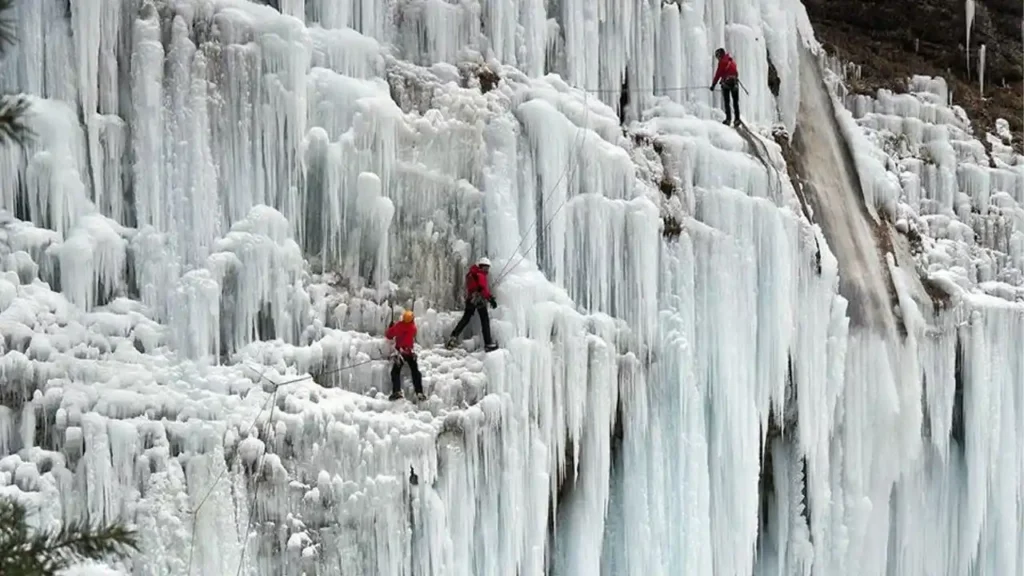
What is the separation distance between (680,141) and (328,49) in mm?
3724

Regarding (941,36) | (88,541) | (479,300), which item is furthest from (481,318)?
(941,36)

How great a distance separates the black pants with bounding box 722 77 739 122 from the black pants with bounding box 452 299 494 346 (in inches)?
148

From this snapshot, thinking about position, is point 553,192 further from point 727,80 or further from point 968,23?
point 968,23

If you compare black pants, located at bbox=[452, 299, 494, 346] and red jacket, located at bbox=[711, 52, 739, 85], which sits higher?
red jacket, located at bbox=[711, 52, 739, 85]

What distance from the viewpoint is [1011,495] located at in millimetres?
12453

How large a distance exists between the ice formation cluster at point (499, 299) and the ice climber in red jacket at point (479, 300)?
0.17m

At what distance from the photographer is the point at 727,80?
10594 mm

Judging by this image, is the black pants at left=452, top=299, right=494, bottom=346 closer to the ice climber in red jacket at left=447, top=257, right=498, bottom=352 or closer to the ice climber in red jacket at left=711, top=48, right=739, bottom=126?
the ice climber in red jacket at left=447, top=257, right=498, bottom=352

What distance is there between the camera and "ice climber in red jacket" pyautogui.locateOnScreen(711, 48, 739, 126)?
10523 millimetres

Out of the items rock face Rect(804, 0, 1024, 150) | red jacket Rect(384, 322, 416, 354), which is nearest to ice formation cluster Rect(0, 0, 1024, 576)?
red jacket Rect(384, 322, 416, 354)

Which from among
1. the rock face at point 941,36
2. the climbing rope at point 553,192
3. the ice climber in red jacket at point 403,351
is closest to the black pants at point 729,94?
the climbing rope at point 553,192

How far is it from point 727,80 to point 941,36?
19.5 feet

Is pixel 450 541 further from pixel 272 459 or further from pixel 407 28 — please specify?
pixel 407 28

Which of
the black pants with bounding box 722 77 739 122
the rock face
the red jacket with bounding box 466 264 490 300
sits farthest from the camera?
the rock face
